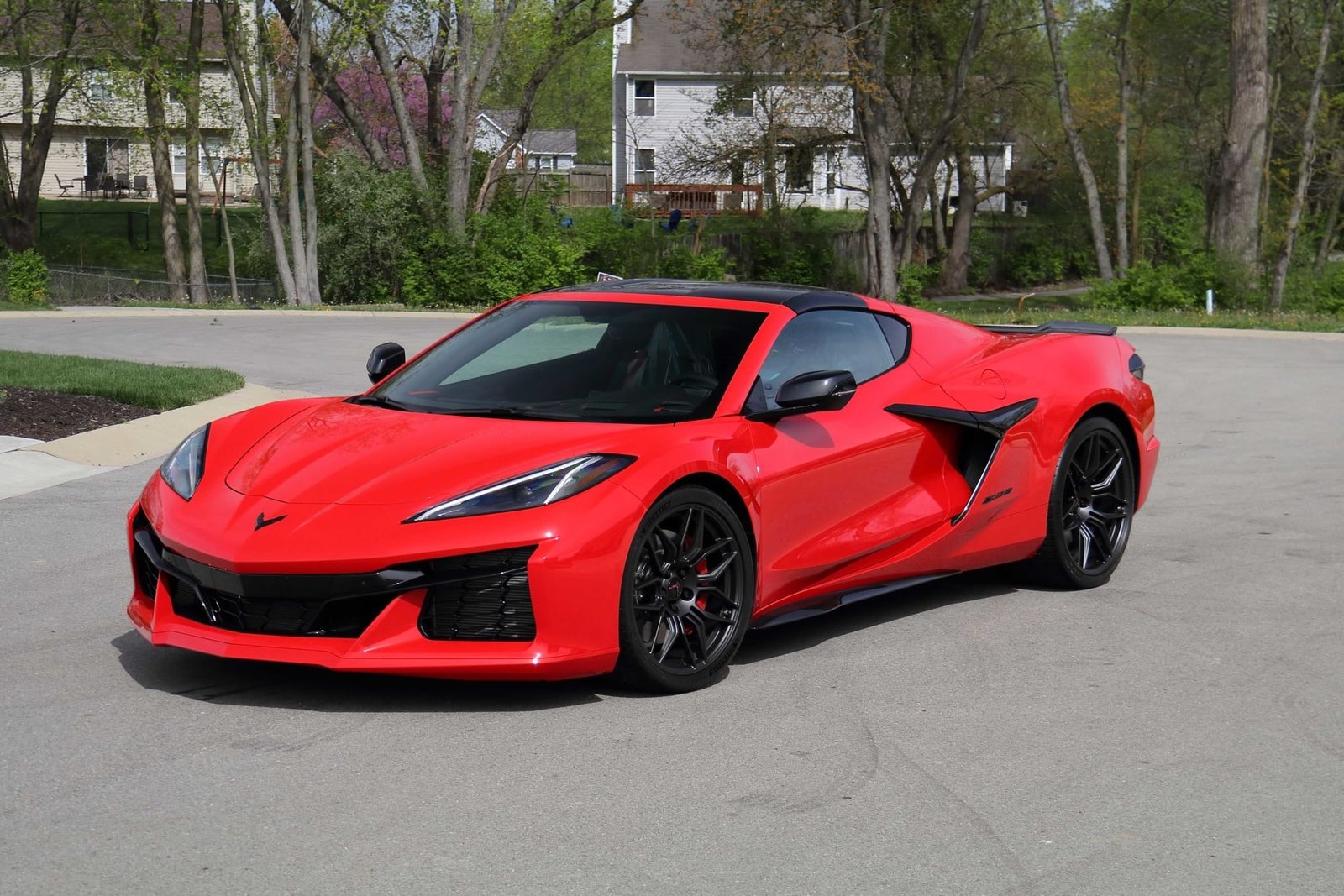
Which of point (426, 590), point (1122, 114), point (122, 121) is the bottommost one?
point (426, 590)

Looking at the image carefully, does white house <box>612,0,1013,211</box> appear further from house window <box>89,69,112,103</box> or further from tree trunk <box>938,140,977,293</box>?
house window <box>89,69,112,103</box>

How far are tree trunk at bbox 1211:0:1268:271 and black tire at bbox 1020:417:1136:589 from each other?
91.5 feet

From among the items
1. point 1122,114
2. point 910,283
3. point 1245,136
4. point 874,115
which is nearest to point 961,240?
point 1122,114

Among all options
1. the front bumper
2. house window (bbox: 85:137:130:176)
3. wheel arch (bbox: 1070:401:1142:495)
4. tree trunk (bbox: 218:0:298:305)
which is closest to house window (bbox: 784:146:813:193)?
tree trunk (bbox: 218:0:298:305)

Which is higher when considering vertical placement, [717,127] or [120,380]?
[717,127]

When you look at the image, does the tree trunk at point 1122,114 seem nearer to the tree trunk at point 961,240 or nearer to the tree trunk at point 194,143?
the tree trunk at point 961,240

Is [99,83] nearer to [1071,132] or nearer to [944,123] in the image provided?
[944,123]

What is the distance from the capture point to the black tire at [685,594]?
529 centimetres

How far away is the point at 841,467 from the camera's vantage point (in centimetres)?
613

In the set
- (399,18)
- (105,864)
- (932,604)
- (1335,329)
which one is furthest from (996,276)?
(105,864)

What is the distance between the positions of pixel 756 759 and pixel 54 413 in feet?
29.0

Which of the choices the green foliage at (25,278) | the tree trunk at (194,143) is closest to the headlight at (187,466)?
the tree trunk at (194,143)

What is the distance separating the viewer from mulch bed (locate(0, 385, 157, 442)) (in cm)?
1132

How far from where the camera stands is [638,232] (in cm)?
3522
